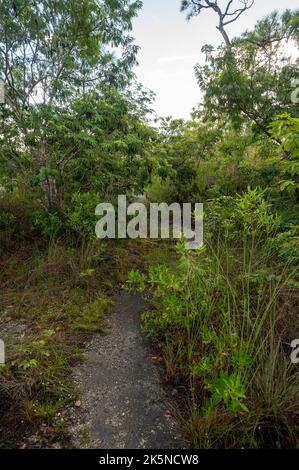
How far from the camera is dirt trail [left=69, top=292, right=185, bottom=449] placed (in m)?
1.67

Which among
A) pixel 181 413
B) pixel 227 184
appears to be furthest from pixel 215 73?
pixel 181 413

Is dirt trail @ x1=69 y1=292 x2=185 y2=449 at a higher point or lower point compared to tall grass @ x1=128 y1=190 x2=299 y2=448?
lower

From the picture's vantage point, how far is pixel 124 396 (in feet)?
6.47

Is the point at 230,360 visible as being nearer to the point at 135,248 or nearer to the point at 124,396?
the point at 124,396

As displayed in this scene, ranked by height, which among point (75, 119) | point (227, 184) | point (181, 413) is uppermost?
point (75, 119)

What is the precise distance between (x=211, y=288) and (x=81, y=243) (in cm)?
256

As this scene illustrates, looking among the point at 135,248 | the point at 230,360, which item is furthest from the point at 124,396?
the point at 135,248

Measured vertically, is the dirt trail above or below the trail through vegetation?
below

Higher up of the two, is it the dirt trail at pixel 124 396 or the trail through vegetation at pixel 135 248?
the trail through vegetation at pixel 135 248

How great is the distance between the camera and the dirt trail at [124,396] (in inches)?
65.6

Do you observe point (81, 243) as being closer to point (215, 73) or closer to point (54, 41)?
point (54, 41)

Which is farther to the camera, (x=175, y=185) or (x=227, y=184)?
(x=175, y=185)

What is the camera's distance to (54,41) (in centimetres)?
387

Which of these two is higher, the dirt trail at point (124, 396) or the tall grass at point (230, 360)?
the tall grass at point (230, 360)
